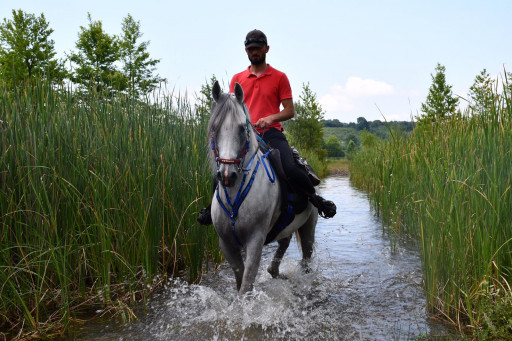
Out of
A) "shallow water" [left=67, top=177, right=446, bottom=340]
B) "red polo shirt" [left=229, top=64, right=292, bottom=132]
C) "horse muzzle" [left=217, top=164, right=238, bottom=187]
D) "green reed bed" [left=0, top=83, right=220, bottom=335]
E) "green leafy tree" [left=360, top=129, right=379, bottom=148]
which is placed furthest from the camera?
"green leafy tree" [left=360, top=129, right=379, bottom=148]

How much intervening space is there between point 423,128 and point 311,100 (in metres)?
37.7

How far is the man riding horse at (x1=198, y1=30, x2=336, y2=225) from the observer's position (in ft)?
15.2

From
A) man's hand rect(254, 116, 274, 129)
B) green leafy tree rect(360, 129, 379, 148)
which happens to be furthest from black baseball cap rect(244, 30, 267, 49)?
green leafy tree rect(360, 129, 379, 148)

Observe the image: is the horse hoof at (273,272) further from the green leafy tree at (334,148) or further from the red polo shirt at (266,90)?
the green leafy tree at (334,148)

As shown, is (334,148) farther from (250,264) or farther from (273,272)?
(250,264)

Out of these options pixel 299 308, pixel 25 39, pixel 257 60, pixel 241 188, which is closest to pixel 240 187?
pixel 241 188

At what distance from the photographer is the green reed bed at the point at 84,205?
361 cm

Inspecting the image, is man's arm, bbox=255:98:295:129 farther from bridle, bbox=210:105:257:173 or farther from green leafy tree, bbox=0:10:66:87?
green leafy tree, bbox=0:10:66:87

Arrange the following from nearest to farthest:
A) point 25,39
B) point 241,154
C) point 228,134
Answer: point 228,134
point 241,154
point 25,39

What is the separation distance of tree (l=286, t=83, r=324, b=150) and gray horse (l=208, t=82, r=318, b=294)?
124 ft

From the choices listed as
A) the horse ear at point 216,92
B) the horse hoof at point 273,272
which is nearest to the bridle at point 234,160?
the horse ear at point 216,92

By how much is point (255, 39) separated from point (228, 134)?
5.16ft

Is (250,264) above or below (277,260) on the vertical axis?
above

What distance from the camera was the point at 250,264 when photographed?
387cm
